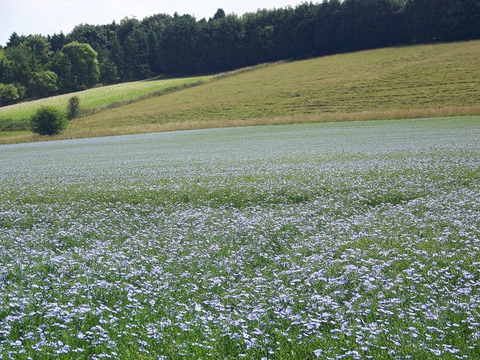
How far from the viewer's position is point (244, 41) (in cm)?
12938

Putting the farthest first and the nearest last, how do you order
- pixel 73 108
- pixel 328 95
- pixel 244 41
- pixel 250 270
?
pixel 244 41 < pixel 73 108 < pixel 328 95 < pixel 250 270

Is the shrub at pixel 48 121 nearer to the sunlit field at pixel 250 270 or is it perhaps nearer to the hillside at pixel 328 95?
the hillside at pixel 328 95

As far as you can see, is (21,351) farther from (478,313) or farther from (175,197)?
(175,197)

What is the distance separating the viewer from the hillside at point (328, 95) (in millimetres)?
65688

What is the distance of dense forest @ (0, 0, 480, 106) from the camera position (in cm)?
10862

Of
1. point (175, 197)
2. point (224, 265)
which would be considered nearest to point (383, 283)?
point (224, 265)

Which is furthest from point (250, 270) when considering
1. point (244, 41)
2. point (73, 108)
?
point (244, 41)

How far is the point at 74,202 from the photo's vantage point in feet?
57.4

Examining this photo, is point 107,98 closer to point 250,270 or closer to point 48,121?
point 48,121

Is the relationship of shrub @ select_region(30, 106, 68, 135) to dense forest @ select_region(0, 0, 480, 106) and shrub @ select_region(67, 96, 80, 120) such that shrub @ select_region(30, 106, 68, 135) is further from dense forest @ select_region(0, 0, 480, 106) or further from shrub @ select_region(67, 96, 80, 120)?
dense forest @ select_region(0, 0, 480, 106)

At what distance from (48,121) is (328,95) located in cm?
4573

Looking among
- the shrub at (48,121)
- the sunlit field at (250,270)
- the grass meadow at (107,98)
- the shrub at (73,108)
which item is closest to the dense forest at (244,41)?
the grass meadow at (107,98)

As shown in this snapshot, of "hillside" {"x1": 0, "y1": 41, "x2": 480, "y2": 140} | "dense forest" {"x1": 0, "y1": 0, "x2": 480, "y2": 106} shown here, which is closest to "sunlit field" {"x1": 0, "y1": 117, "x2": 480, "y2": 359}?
"hillside" {"x1": 0, "y1": 41, "x2": 480, "y2": 140}

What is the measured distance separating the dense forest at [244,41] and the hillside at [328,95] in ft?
27.6
